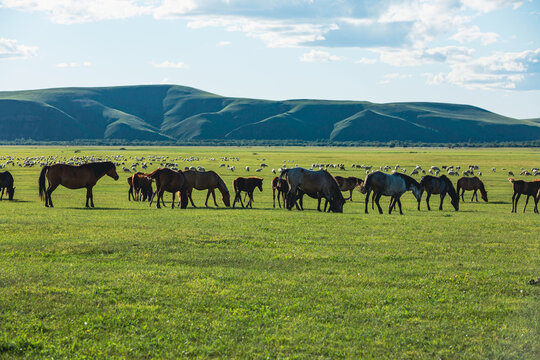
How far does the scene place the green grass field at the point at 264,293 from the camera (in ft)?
29.8

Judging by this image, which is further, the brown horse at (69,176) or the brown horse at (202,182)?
the brown horse at (202,182)

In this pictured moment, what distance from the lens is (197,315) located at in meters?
10.4

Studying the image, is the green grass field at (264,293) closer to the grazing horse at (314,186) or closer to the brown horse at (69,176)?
the brown horse at (69,176)

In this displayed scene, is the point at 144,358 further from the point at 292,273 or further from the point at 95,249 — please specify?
the point at 95,249

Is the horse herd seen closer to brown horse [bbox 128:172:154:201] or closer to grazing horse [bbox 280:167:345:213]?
grazing horse [bbox 280:167:345:213]

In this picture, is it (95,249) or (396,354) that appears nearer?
(396,354)

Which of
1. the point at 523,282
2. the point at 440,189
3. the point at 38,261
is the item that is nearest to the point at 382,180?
the point at 440,189

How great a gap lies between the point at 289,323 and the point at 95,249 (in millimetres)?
8139

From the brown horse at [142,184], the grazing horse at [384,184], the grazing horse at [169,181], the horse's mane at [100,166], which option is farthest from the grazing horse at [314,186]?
the brown horse at [142,184]

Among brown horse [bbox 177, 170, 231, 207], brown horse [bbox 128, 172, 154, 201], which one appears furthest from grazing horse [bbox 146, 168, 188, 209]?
brown horse [bbox 128, 172, 154, 201]

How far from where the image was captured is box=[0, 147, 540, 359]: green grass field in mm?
9086

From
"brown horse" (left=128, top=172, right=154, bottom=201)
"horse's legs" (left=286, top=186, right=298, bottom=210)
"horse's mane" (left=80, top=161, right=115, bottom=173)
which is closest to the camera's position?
"horse's mane" (left=80, top=161, right=115, bottom=173)

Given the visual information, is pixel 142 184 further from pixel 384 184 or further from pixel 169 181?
pixel 384 184

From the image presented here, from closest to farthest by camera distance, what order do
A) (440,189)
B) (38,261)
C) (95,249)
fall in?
(38,261) → (95,249) → (440,189)
